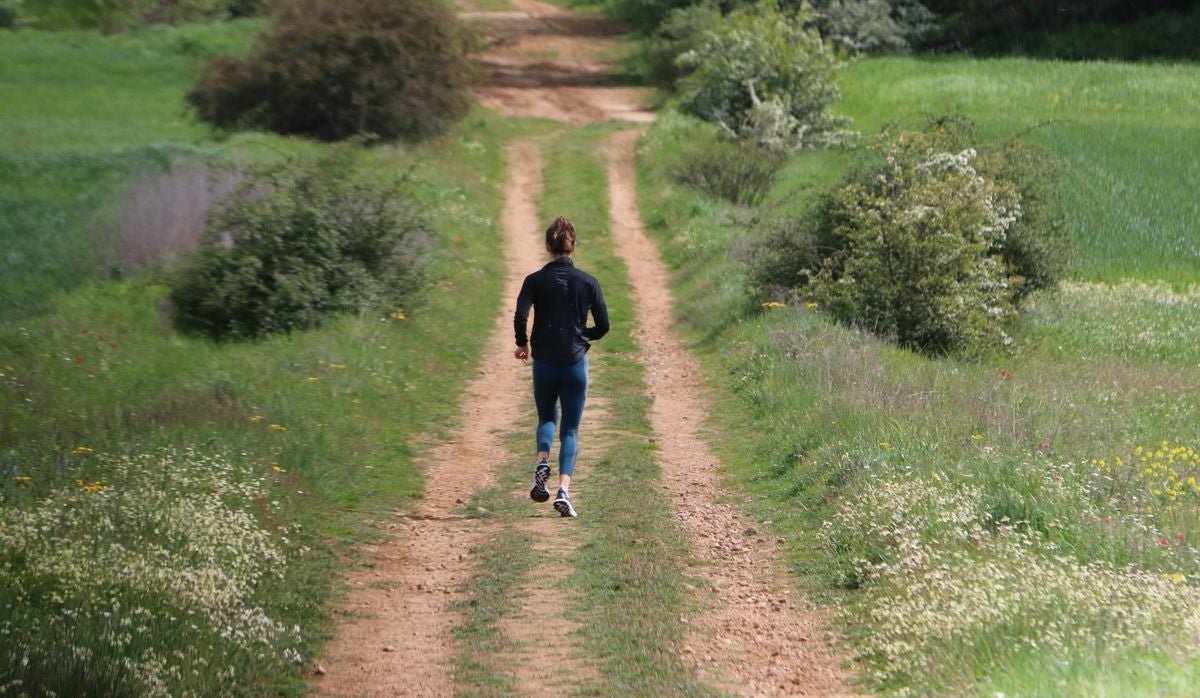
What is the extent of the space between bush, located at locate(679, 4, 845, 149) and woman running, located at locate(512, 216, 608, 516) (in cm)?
2022

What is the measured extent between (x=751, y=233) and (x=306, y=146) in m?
9.80

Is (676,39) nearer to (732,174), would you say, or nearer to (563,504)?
(732,174)

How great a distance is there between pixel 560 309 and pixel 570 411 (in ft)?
2.58

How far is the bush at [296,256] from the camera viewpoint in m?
14.7

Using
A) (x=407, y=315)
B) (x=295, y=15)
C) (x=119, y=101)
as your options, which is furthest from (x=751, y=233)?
(x=119, y=101)

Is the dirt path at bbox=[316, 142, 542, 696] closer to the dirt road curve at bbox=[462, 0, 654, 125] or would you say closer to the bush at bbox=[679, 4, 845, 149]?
the bush at bbox=[679, 4, 845, 149]

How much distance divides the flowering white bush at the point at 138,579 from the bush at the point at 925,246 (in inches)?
350

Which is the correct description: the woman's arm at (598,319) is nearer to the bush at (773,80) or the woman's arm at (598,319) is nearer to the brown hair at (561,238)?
the brown hair at (561,238)

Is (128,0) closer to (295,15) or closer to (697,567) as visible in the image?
(295,15)

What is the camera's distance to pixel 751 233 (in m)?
21.1

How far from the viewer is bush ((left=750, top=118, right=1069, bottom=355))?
15.3 metres

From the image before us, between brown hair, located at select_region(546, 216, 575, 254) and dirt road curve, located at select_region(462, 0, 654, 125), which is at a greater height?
brown hair, located at select_region(546, 216, 575, 254)

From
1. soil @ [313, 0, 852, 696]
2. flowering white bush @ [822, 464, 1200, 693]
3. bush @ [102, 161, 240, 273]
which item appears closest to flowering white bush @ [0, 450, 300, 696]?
soil @ [313, 0, 852, 696]

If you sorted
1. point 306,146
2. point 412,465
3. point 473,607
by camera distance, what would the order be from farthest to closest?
point 306,146
point 412,465
point 473,607
